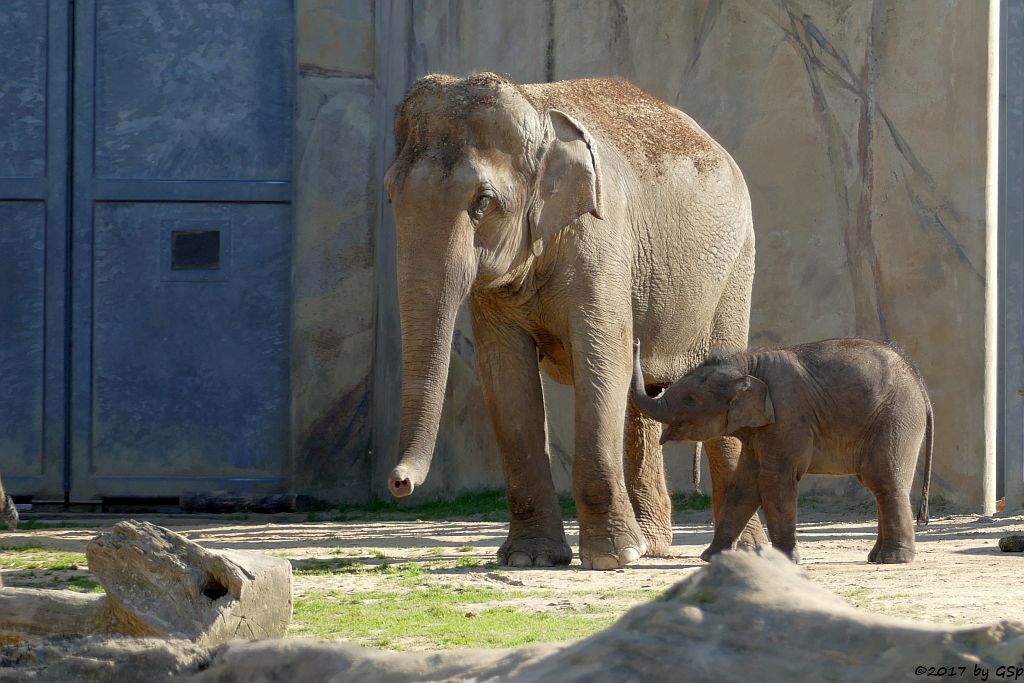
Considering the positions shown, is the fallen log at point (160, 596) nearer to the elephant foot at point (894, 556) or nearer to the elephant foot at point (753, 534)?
the elephant foot at point (894, 556)

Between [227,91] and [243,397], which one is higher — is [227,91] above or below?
above

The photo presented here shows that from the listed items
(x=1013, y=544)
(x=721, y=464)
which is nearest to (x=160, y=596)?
(x=721, y=464)

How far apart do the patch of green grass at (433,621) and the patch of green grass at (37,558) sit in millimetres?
1533

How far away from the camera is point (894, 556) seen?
19.3ft

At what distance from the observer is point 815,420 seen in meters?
5.96

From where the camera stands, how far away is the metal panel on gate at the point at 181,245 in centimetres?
976

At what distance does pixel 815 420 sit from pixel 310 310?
451 centimetres

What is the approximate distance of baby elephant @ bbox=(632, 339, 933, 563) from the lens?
5875mm

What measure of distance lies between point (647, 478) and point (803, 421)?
1165mm

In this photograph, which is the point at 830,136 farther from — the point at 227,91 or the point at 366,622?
the point at 366,622

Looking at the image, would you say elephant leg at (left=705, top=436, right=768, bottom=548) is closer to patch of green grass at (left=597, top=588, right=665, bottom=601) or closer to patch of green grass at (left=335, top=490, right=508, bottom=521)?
patch of green grass at (left=597, top=588, right=665, bottom=601)

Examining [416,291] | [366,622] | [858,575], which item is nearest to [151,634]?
[366,622]

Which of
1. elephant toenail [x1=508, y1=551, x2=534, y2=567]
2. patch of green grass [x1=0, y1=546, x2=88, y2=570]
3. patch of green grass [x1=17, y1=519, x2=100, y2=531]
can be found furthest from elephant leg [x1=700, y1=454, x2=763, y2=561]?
patch of green grass [x1=17, y1=519, x2=100, y2=531]

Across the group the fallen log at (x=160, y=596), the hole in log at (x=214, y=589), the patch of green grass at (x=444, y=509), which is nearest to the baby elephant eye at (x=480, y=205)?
the fallen log at (x=160, y=596)
